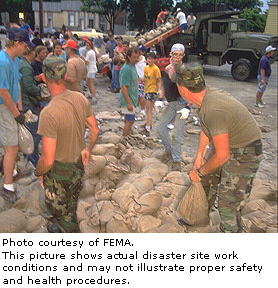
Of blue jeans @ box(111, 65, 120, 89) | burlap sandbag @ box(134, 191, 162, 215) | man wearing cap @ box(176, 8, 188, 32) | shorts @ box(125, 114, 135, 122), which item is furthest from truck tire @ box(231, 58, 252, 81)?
burlap sandbag @ box(134, 191, 162, 215)

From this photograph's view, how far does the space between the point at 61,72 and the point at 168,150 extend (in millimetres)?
2555

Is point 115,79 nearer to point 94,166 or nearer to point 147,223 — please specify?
point 94,166

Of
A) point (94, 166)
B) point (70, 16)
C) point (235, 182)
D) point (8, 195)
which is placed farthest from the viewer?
point (70, 16)

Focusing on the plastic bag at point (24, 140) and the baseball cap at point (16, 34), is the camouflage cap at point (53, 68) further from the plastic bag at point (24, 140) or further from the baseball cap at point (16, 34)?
the plastic bag at point (24, 140)

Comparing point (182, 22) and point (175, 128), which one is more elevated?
point (182, 22)

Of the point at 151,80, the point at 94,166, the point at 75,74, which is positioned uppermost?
the point at 75,74

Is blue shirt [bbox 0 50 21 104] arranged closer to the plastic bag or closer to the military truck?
the plastic bag

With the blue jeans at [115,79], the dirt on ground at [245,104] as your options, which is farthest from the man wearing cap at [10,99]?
the blue jeans at [115,79]

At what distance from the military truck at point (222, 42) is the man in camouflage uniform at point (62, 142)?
914cm

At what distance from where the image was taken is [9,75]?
272 centimetres

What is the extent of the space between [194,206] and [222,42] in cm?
1046

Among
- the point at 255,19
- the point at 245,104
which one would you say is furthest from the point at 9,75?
the point at 255,19

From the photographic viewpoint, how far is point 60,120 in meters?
1.88

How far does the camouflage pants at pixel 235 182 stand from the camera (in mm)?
2172
